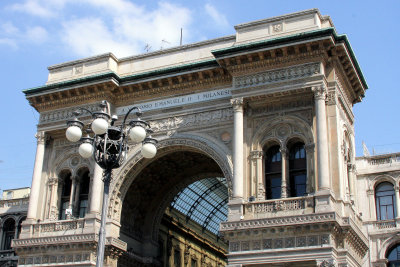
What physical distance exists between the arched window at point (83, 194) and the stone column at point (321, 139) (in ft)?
40.8

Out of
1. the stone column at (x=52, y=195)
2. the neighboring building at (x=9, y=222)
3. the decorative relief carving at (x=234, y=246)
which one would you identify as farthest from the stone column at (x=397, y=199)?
the neighboring building at (x=9, y=222)

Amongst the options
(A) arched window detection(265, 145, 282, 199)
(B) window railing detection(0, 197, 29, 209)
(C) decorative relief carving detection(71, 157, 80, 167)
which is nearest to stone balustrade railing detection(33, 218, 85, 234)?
(C) decorative relief carving detection(71, 157, 80, 167)

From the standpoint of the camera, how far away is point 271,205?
1020 inches

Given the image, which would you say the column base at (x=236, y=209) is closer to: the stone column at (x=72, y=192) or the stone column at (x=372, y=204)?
the stone column at (x=72, y=192)

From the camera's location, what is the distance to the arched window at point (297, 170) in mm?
26989

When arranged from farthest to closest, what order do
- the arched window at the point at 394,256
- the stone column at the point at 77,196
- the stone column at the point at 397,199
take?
the stone column at the point at 397,199
the arched window at the point at 394,256
the stone column at the point at 77,196

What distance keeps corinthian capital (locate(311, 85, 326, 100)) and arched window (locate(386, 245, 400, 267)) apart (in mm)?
11975

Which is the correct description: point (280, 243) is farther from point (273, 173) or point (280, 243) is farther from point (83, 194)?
point (83, 194)

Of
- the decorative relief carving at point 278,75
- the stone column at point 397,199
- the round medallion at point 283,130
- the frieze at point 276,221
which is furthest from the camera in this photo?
the stone column at point 397,199

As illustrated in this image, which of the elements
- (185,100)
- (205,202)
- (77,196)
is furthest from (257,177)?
(205,202)

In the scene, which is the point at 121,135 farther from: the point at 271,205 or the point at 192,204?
the point at 192,204

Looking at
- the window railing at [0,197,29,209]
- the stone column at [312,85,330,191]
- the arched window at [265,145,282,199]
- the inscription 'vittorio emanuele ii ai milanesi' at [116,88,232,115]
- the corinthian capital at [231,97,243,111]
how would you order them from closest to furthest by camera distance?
1. the stone column at [312,85,330,191]
2. the arched window at [265,145,282,199]
3. the corinthian capital at [231,97,243,111]
4. the inscription 'vittorio emanuele ii ai milanesi' at [116,88,232,115]
5. the window railing at [0,197,29,209]

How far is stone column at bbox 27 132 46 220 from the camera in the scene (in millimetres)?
30609

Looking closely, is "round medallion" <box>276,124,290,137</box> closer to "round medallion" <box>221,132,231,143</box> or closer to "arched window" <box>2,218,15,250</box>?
"round medallion" <box>221,132,231,143</box>
